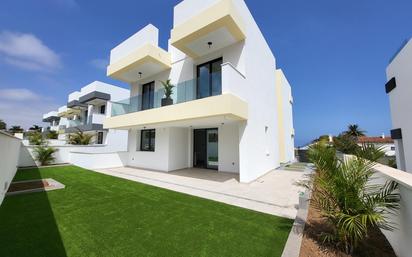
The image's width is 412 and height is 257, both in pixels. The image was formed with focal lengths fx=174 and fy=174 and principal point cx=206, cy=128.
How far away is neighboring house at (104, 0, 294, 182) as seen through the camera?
823cm

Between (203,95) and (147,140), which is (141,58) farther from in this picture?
(147,140)

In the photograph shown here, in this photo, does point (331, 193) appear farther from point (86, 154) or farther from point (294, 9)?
point (86, 154)

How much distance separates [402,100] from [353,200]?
31.0 ft

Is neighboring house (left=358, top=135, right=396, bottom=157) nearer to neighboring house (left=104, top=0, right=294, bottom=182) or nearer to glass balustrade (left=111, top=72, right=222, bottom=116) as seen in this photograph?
neighboring house (left=104, top=0, right=294, bottom=182)

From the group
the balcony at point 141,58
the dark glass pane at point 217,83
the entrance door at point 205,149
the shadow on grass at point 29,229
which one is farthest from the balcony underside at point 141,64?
the shadow on grass at point 29,229

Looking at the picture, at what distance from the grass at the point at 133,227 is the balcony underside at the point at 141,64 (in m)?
8.81

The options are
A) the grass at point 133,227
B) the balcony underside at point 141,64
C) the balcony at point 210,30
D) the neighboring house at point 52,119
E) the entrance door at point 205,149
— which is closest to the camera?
the grass at point 133,227

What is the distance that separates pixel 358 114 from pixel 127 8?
5080 cm

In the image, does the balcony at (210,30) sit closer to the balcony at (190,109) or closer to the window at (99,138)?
the balcony at (190,109)

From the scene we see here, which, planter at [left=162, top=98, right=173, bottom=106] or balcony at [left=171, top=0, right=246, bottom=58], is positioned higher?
balcony at [left=171, top=0, right=246, bottom=58]

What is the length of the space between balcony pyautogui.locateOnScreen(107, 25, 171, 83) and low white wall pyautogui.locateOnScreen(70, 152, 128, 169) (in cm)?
643

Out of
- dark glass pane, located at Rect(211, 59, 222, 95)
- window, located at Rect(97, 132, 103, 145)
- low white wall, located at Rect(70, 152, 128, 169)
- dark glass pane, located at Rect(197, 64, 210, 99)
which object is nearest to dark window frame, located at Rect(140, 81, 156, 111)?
dark glass pane, located at Rect(197, 64, 210, 99)

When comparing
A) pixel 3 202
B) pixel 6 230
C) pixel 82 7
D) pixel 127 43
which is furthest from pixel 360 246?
pixel 127 43

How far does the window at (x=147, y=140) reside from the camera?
13.7 meters
